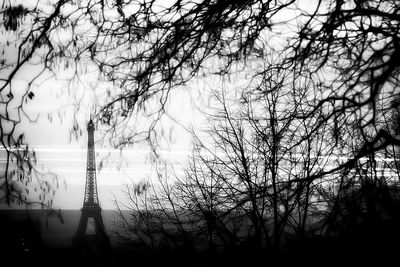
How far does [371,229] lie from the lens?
5.57 meters

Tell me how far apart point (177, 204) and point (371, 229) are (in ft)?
21.4

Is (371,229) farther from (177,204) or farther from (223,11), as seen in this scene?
(177,204)

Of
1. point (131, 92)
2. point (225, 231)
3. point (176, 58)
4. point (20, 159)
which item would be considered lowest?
point (225, 231)

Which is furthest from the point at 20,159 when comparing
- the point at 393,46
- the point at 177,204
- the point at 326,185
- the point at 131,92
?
the point at 326,185

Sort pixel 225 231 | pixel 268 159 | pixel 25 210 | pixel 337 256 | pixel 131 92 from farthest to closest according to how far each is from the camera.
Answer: pixel 268 159 → pixel 225 231 → pixel 337 256 → pixel 131 92 → pixel 25 210

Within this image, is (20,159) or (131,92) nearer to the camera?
(20,159)

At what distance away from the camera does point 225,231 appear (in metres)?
7.45

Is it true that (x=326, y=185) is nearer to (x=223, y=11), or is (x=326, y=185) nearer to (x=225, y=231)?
(x=225, y=231)

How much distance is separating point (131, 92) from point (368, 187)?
2601mm

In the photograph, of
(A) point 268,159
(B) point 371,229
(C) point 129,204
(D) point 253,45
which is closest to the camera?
(D) point 253,45

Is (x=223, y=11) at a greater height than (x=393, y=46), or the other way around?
(x=223, y=11)

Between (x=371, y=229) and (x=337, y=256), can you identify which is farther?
(x=337, y=256)

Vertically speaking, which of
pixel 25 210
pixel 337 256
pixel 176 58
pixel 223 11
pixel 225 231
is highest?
pixel 223 11

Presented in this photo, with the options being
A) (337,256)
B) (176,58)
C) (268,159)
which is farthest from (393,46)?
(268,159)
